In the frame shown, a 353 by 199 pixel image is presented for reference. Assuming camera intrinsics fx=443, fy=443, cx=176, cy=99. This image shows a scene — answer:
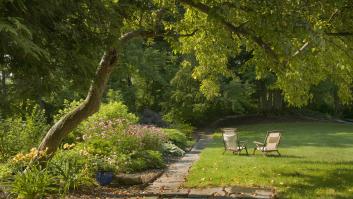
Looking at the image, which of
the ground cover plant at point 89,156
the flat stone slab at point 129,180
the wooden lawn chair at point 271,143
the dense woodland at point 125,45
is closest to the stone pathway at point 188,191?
the flat stone slab at point 129,180

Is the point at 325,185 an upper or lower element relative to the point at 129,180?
lower

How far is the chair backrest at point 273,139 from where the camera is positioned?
15.2 meters

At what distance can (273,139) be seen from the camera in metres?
15.3

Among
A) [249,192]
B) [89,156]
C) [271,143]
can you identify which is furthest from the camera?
[271,143]

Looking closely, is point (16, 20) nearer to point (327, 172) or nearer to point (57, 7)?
point (57, 7)

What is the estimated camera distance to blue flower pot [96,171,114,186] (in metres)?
10.1

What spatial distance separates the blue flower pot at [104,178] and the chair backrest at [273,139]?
6.79m

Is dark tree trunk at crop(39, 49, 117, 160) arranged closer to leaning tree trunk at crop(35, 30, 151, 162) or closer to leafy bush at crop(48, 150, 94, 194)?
leaning tree trunk at crop(35, 30, 151, 162)

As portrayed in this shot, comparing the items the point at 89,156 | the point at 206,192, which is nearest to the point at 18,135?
the point at 89,156

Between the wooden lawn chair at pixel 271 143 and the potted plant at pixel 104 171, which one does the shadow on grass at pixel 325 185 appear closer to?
the wooden lawn chair at pixel 271 143

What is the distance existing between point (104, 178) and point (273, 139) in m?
7.26

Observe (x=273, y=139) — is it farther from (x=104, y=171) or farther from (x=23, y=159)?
(x=23, y=159)

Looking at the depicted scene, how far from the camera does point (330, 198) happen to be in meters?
Answer: 8.36

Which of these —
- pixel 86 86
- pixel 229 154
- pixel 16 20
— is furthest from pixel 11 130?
pixel 16 20
